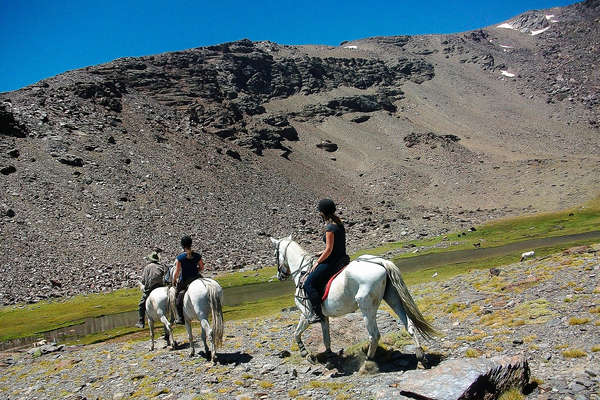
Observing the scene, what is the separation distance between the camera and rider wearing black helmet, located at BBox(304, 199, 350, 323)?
11133 mm

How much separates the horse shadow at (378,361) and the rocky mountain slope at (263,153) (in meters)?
40.5

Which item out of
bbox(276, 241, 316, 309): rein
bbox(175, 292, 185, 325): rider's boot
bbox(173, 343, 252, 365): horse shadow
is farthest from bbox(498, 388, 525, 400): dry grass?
bbox(175, 292, 185, 325): rider's boot

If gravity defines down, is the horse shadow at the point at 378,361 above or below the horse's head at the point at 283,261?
below

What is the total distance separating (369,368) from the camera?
1041 cm

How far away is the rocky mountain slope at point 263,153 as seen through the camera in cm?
5678

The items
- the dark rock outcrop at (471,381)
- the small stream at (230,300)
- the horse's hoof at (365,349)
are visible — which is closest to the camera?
the dark rock outcrop at (471,381)

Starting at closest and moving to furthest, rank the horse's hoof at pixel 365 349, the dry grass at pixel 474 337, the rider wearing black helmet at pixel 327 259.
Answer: the rider wearing black helmet at pixel 327 259
the dry grass at pixel 474 337
the horse's hoof at pixel 365 349

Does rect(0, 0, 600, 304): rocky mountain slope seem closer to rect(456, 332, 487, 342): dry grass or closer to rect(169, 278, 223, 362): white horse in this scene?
rect(169, 278, 223, 362): white horse

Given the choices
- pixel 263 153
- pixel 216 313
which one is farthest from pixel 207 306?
pixel 263 153

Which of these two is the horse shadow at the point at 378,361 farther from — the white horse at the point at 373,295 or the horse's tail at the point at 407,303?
the horse's tail at the point at 407,303

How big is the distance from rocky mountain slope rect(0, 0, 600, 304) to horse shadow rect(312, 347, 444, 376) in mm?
40526

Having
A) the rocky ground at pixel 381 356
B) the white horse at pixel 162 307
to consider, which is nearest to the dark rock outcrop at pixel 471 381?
the rocky ground at pixel 381 356

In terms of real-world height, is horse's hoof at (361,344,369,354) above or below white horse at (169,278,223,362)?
below

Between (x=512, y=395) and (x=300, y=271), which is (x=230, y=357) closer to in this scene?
(x=300, y=271)
